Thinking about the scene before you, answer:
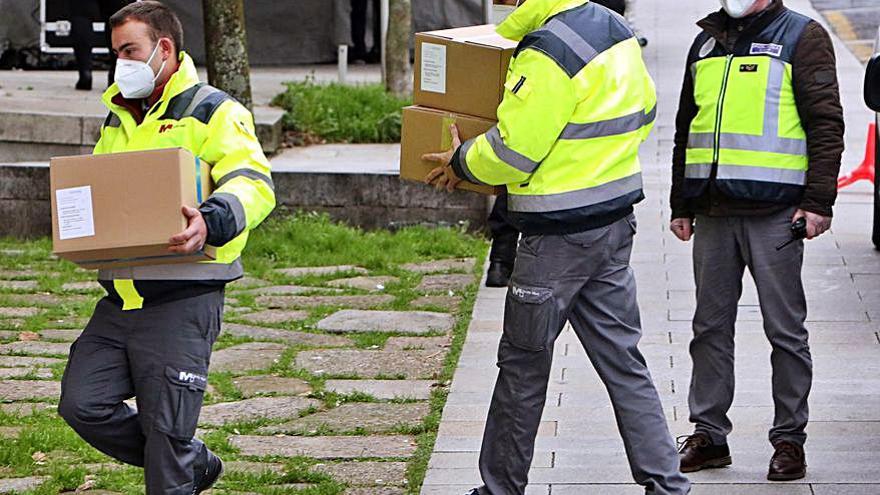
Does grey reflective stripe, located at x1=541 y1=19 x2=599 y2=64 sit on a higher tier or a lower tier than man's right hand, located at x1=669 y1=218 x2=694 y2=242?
higher

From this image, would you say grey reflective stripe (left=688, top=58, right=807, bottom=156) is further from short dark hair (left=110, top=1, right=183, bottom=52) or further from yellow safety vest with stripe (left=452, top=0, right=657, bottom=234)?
short dark hair (left=110, top=1, right=183, bottom=52)

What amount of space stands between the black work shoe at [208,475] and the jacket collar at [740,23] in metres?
2.22

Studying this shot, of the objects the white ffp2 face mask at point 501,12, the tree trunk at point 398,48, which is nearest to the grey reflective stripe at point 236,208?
the white ffp2 face mask at point 501,12

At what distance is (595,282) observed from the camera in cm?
477

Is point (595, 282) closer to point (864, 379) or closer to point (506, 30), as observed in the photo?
point (506, 30)

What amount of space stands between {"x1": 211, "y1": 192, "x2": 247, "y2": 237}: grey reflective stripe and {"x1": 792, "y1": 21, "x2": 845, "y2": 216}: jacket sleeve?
198 centimetres

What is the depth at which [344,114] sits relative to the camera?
41.9ft

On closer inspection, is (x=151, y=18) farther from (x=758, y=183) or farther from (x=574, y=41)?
(x=758, y=183)

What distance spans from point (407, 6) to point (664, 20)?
830cm

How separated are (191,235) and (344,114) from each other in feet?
28.2

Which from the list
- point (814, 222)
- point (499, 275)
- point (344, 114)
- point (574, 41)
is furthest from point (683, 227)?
point (344, 114)

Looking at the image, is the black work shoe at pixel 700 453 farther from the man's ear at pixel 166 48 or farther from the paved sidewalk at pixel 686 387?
the man's ear at pixel 166 48

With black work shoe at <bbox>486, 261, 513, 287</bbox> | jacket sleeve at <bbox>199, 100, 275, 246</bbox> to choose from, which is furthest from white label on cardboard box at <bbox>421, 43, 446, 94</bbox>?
black work shoe at <bbox>486, 261, 513, 287</bbox>

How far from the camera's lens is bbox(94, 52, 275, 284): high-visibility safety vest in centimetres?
445
